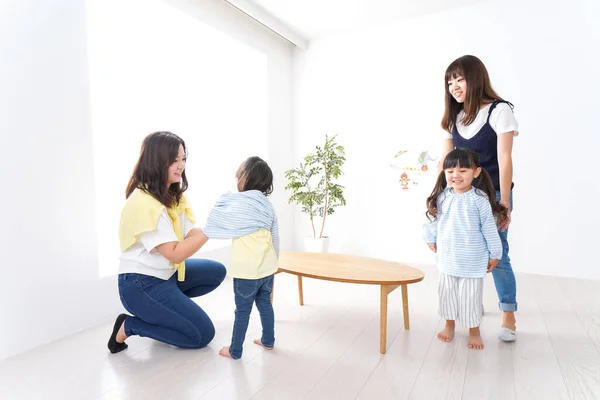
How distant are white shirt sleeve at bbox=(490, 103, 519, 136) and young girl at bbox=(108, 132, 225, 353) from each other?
4.90 ft

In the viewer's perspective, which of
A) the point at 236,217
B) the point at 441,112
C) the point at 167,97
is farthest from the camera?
the point at 441,112

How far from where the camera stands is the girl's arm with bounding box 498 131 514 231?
185cm

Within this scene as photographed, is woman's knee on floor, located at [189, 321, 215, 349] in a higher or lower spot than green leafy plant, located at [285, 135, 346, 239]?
lower

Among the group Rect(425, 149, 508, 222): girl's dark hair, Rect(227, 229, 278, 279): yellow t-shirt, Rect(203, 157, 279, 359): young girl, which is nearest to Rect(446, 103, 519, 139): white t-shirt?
Rect(425, 149, 508, 222): girl's dark hair

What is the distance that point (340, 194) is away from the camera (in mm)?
3812

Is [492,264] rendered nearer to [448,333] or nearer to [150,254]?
[448,333]

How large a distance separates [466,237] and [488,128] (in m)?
0.56

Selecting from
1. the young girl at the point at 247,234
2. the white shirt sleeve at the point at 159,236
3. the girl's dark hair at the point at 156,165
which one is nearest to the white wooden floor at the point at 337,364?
the young girl at the point at 247,234

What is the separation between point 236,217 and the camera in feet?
5.65

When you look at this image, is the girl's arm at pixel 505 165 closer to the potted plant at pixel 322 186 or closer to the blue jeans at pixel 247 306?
the blue jeans at pixel 247 306

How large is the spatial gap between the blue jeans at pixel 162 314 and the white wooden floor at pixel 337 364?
3.2 inches

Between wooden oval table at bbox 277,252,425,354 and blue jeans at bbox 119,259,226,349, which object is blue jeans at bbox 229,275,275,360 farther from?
wooden oval table at bbox 277,252,425,354

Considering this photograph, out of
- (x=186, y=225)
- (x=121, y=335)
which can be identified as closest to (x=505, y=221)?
(x=186, y=225)
